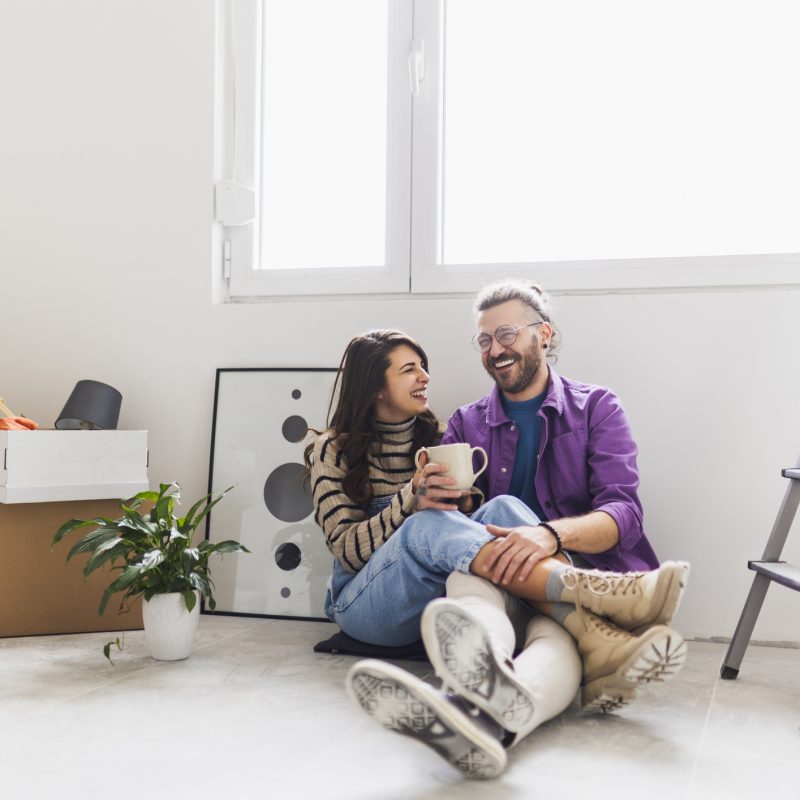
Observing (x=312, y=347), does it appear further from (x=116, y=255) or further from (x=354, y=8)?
(x=354, y=8)

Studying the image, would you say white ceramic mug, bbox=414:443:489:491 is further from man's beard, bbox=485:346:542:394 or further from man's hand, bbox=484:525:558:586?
man's beard, bbox=485:346:542:394

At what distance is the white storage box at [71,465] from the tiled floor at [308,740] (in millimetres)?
420

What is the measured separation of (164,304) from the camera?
8.63 feet

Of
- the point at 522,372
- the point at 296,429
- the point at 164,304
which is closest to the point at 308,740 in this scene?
the point at 522,372

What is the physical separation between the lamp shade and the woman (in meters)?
0.69

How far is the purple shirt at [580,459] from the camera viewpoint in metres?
1.83

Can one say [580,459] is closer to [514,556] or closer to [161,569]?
[514,556]

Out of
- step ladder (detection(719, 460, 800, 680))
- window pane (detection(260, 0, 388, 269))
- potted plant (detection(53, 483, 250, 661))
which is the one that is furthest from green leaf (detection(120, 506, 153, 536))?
step ladder (detection(719, 460, 800, 680))

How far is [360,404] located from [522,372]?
A: 15.6 inches

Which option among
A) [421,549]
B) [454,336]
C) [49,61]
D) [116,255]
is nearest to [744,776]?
[421,549]

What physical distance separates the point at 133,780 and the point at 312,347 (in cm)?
148

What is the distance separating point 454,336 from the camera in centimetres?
239

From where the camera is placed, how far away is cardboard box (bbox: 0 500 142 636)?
2.12 metres

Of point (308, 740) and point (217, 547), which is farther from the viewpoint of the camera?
point (217, 547)
